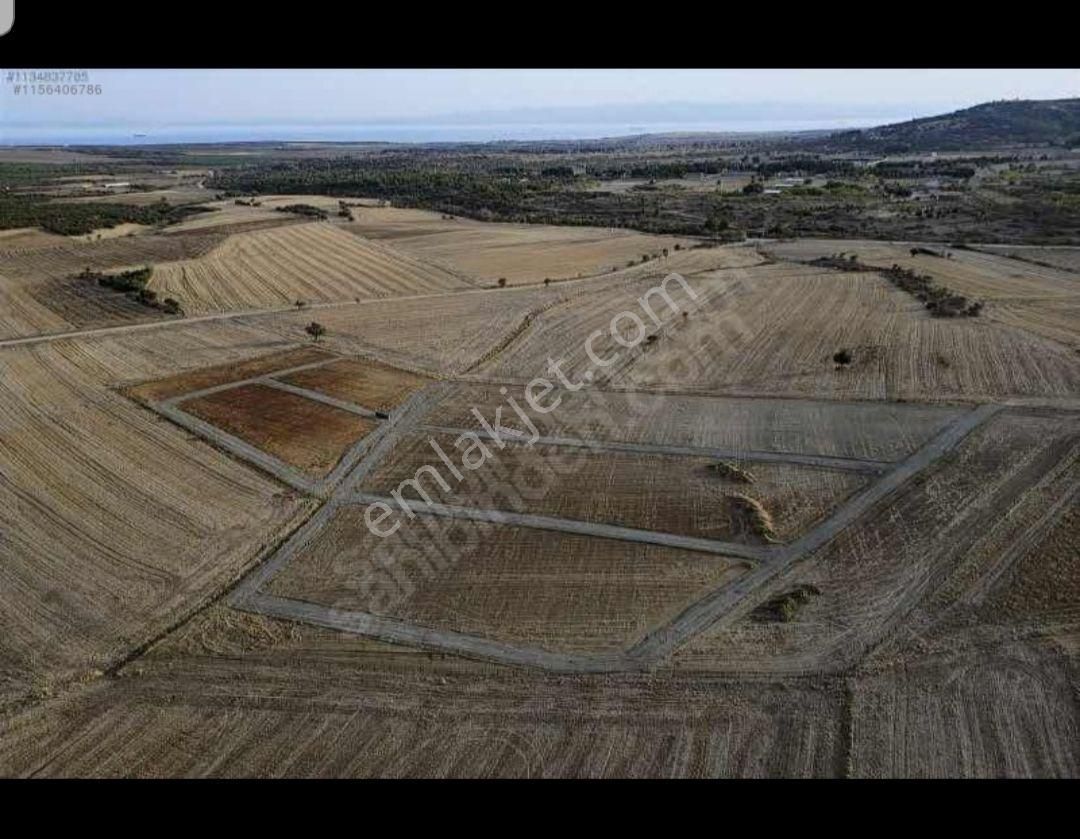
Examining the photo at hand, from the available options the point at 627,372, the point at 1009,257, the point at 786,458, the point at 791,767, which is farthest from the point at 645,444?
the point at 1009,257

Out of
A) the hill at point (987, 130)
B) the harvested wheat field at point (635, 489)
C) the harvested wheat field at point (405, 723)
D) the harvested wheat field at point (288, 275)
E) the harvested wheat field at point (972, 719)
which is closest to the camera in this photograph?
the harvested wheat field at point (972, 719)

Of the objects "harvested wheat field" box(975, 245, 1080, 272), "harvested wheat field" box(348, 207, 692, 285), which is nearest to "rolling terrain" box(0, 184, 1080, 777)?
"harvested wheat field" box(975, 245, 1080, 272)

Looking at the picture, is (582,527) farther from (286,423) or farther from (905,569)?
(286,423)

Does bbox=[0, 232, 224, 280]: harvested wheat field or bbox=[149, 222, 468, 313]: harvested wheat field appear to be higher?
bbox=[0, 232, 224, 280]: harvested wheat field

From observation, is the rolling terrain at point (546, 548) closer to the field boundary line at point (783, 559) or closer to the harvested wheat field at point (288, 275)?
the field boundary line at point (783, 559)

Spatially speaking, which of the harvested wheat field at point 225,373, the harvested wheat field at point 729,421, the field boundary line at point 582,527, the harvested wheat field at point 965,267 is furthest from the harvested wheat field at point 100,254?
the harvested wheat field at point 965,267

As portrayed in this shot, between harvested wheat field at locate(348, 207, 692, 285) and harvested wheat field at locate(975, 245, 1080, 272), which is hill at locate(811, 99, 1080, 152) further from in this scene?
harvested wheat field at locate(348, 207, 692, 285)
